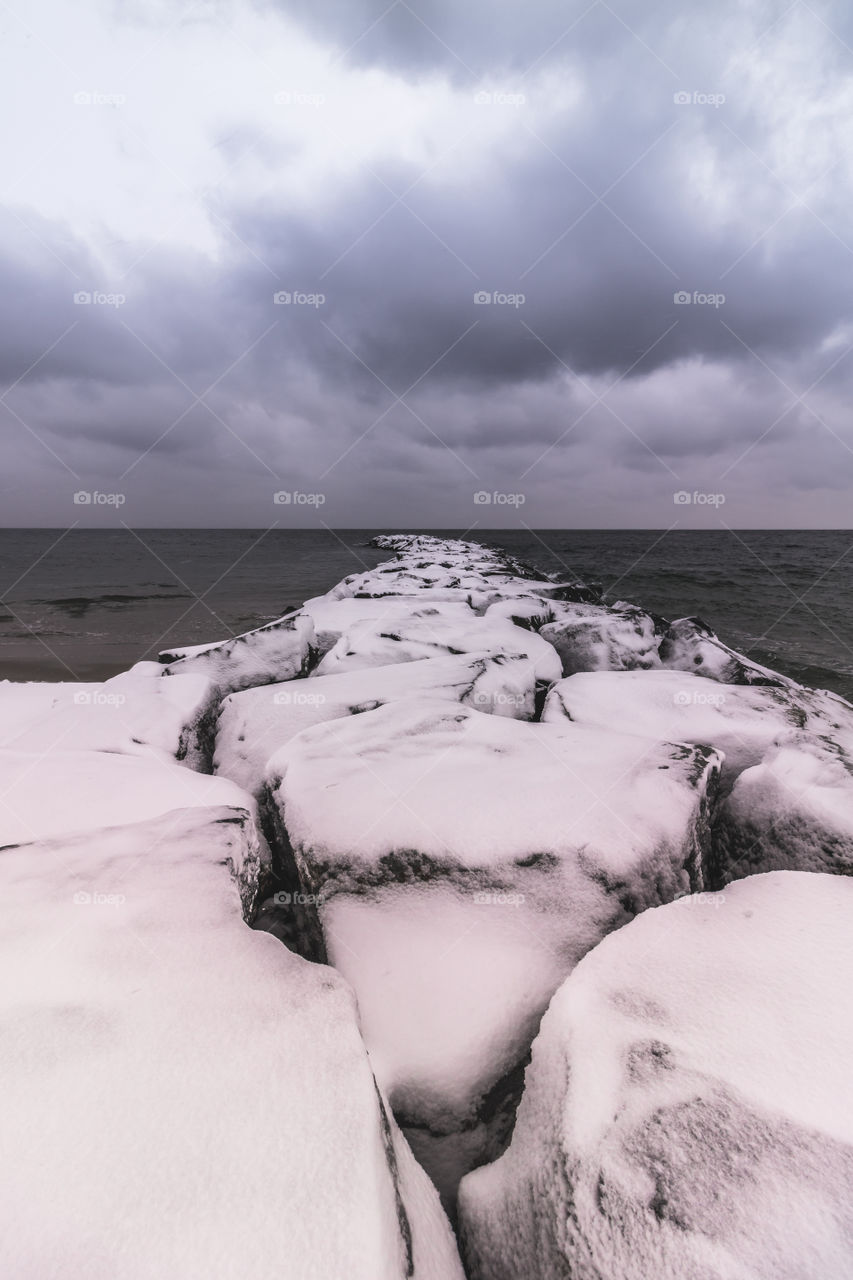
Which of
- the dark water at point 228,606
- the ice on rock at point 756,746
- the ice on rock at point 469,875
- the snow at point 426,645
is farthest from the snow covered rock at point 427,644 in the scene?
the dark water at point 228,606

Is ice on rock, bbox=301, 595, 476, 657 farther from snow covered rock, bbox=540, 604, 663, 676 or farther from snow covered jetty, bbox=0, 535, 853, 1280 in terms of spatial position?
snow covered jetty, bbox=0, 535, 853, 1280

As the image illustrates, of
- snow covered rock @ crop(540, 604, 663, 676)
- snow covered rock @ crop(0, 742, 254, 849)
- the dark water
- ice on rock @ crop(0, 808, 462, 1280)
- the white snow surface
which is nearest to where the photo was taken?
ice on rock @ crop(0, 808, 462, 1280)

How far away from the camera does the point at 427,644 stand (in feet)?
16.4

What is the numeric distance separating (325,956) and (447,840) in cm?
61

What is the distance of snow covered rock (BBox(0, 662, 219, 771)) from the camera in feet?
10.5

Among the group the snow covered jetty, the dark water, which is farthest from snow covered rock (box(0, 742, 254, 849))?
the dark water

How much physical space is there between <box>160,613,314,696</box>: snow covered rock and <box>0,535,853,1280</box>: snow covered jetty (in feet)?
5.03

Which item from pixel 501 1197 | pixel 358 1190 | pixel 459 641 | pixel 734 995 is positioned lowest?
pixel 501 1197

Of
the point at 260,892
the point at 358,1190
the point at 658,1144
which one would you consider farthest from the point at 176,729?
the point at 658,1144

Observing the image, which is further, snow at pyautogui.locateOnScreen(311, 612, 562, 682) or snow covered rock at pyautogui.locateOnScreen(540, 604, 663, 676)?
snow covered rock at pyautogui.locateOnScreen(540, 604, 663, 676)

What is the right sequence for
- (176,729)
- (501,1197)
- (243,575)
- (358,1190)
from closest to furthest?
(358,1190)
(501,1197)
(176,729)
(243,575)

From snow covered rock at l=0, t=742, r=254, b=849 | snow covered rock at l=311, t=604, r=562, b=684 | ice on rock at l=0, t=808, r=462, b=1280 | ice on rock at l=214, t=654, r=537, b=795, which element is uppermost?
snow covered rock at l=311, t=604, r=562, b=684

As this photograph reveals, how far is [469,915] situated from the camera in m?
1.99

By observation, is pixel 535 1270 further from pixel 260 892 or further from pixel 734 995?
pixel 260 892
